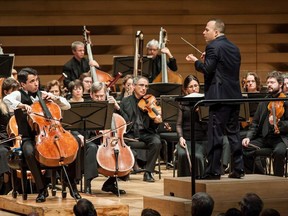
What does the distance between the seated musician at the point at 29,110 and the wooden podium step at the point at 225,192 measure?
82cm

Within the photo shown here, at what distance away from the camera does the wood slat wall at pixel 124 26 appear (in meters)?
12.0

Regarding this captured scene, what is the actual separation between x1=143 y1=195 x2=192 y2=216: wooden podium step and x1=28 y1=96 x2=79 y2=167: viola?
0.71 metres

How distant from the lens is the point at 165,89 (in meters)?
8.83

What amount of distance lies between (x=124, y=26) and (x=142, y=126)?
3872 mm

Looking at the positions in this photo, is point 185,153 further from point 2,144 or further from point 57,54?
point 57,54

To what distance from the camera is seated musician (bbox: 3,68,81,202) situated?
20.7 feet

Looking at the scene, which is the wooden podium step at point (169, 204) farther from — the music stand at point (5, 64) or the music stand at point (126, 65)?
the music stand at point (126, 65)

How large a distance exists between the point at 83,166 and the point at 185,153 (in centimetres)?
95

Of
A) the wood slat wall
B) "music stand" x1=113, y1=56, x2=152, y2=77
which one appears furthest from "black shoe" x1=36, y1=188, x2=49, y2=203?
the wood slat wall

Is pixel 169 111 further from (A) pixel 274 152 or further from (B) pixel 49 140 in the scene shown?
(B) pixel 49 140

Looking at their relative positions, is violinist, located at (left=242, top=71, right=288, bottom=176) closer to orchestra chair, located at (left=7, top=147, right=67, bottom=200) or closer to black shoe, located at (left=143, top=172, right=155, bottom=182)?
black shoe, located at (left=143, top=172, right=155, bottom=182)

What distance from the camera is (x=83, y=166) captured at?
7547 millimetres

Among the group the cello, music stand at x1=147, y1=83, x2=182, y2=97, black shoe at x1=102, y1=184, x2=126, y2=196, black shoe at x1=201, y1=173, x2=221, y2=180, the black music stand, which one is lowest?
black shoe at x1=102, y1=184, x2=126, y2=196

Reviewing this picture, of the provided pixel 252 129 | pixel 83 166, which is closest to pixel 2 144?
pixel 83 166
